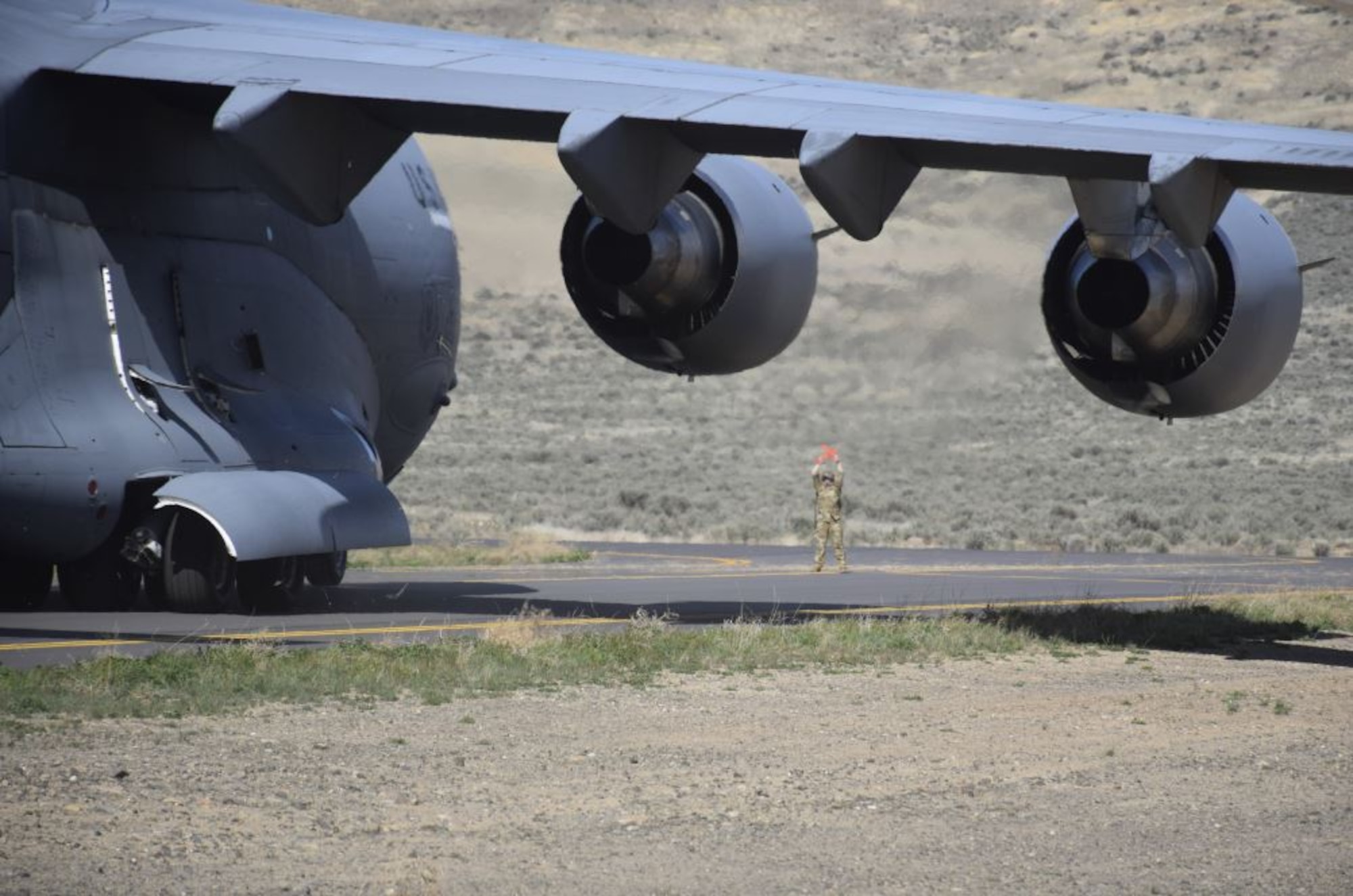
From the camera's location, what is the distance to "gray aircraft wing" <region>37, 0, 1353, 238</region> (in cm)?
1252

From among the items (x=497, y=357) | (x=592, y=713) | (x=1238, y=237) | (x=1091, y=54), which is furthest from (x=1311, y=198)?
(x=592, y=713)

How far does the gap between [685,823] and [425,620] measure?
8382 mm

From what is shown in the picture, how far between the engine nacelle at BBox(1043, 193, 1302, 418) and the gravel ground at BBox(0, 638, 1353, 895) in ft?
10.7

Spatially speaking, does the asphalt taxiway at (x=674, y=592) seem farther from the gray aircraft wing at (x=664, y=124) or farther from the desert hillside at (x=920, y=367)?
the desert hillside at (x=920, y=367)

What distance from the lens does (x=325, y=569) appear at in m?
19.0

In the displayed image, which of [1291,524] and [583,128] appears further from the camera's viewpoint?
[1291,524]

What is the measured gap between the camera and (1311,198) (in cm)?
6444

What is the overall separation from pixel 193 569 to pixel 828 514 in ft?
37.1

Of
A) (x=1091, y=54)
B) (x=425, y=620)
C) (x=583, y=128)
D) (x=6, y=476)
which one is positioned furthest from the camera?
(x=1091, y=54)

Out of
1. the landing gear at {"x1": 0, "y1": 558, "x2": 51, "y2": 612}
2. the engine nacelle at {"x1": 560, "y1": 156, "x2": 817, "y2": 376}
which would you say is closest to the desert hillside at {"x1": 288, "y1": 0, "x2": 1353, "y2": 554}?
the engine nacelle at {"x1": 560, "y1": 156, "x2": 817, "y2": 376}

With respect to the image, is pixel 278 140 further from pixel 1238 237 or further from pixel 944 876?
Answer: pixel 944 876

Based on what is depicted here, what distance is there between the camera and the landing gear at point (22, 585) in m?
16.4

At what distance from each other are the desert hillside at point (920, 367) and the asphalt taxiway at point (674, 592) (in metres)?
3.56

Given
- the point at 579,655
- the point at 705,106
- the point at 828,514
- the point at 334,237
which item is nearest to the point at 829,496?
the point at 828,514
